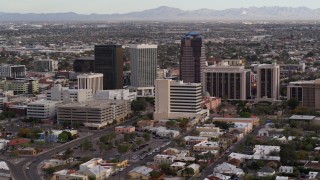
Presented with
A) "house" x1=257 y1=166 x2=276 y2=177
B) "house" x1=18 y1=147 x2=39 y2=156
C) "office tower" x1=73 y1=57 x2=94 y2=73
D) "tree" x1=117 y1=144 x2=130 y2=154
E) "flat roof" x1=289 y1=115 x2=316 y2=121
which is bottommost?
"house" x1=18 y1=147 x2=39 y2=156

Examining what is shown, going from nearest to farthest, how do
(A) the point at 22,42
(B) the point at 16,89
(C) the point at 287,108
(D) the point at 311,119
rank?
(D) the point at 311,119 < (C) the point at 287,108 < (B) the point at 16,89 < (A) the point at 22,42

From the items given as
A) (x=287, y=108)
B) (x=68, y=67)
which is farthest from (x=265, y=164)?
(x=68, y=67)

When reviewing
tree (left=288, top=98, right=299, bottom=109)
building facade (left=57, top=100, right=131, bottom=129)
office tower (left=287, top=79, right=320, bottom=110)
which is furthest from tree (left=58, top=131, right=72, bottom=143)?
office tower (left=287, top=79, right=320, bottom=110)

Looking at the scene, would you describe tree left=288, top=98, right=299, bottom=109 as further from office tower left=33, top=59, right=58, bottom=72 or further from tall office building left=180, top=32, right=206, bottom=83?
office tower left=33, top=59, right=58, bottom=72

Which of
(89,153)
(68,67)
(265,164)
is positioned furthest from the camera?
(68,67)

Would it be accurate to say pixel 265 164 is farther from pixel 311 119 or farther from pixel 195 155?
pixel 311 119

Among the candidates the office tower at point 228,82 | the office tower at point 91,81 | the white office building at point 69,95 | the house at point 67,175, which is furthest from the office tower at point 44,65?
the house at point 67,175
